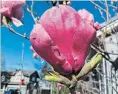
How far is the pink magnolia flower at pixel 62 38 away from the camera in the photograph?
615mm

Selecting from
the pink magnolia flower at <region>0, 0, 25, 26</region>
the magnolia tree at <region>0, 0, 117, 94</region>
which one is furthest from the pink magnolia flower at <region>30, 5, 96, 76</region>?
the pink magnolia flower at <region>0, 0, 25, 26</region>

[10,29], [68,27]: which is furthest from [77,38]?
[10,29]

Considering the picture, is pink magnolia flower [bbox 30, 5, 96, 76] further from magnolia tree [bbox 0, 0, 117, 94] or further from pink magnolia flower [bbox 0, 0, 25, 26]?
pink magnolia flower [bbox 0, 0, 25, 26]

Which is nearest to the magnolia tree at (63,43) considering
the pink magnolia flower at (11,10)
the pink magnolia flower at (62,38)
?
the pink magnolia flower at (62,38)

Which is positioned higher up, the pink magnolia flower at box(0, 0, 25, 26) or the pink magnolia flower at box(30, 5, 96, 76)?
the pink magnolia flower at box(0, 0, 25, 26)

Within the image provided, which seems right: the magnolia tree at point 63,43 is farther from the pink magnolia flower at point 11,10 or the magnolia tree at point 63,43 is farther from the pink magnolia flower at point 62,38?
the pink magnolia flower at point 11,10

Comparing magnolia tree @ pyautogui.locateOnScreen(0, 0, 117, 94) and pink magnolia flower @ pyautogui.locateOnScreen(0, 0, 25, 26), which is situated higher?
pink magnolia flower @ pyautogui.locateOnScreen(0, 0, 25, 26)

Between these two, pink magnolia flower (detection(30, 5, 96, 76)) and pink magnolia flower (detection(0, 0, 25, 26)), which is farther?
pink magnolia flower (detection(0, 0, 25, 26))

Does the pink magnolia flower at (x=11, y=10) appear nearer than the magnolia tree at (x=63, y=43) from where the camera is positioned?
No

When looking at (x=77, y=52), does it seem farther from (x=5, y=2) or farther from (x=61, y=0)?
(x=5, y=2)

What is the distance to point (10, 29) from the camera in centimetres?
97

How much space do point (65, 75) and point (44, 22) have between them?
112 millimetres

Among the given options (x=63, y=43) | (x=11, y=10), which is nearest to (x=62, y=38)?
(x=63, y=43)

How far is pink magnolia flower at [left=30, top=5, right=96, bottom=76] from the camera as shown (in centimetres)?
62
